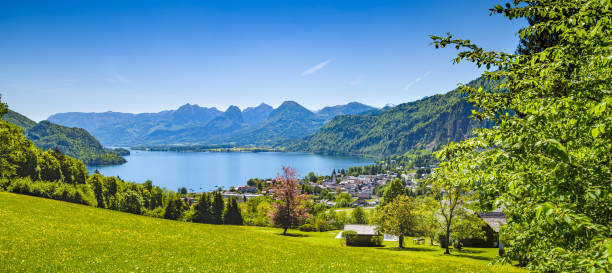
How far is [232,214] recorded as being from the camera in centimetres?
7319

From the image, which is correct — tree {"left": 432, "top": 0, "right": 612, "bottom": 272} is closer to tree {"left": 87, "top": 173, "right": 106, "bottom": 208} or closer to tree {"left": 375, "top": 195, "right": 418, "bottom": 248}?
tree {"left": 375, "top": 195, "right": 418, "bottom": 248}

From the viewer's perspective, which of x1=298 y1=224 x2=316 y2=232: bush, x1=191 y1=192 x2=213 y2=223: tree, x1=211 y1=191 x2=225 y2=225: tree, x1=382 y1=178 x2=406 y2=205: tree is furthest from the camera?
x1=211 y1=191 x2=225 y2=225: tree

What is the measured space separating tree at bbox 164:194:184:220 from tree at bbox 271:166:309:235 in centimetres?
4160

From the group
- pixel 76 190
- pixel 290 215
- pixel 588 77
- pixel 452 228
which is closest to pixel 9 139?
→ pixel 76 190

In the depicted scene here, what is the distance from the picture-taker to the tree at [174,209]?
72500 mm

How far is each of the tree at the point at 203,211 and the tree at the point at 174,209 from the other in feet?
17.8

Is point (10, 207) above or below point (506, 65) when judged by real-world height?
below

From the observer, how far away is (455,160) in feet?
25.2

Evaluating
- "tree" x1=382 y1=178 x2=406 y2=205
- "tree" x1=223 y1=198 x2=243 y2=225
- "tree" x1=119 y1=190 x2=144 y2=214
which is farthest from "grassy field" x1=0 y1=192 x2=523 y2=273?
"tree" x1=382 y1=178 x2=406 y2=205

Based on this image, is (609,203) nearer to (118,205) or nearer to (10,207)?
(10,207)

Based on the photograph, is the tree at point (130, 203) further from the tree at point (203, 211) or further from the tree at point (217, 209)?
the tree at point (217, 209)

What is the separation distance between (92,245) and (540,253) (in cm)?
2070

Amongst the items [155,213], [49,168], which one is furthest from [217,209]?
[49,168]

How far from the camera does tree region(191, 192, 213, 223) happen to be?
2778 inches
